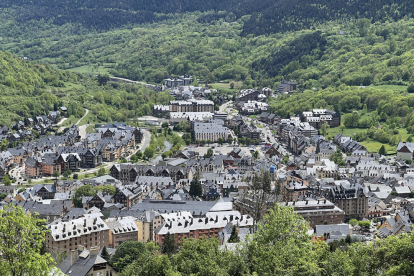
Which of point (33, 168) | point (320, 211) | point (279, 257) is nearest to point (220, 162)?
point (33, 168)

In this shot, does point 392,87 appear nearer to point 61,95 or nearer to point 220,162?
point 220,162

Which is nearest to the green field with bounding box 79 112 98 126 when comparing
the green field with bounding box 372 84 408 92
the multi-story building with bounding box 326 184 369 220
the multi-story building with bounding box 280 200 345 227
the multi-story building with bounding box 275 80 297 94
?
the multi-story building with bounding box 275 80 297 94

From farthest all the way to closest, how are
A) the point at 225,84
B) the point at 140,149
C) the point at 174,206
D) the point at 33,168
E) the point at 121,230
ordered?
the point at 225,84, the point at 140,149, the point at 33,168, the point at 174,206, the point at 121,230

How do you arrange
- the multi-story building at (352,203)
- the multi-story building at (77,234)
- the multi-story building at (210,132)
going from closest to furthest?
1. the multi-story building at (77,234)
2. the multi-story building at (352,203)
3. the multi-story building at (210,132)

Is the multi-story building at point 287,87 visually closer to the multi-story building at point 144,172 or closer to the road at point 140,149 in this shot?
the road at point 140,149

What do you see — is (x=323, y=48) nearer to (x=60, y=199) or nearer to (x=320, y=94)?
(x=320, y=94)

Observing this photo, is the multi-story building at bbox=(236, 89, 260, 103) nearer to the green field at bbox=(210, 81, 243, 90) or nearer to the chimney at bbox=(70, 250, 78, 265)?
the green field at bbox=(210, 81, 243, 90)

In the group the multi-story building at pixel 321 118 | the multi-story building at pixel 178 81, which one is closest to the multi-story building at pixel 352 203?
the multi-story building at pixel 321 118
